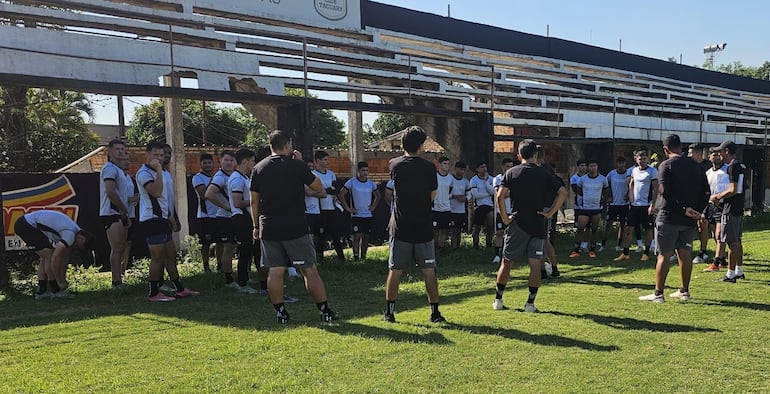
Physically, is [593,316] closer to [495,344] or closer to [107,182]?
[495,344]

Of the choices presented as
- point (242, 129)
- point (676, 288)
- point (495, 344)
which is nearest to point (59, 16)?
point (495, 344)

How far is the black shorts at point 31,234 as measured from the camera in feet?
21.5

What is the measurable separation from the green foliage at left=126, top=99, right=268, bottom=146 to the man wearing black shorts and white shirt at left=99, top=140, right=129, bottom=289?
2938 cm

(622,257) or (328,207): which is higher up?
(328,207)

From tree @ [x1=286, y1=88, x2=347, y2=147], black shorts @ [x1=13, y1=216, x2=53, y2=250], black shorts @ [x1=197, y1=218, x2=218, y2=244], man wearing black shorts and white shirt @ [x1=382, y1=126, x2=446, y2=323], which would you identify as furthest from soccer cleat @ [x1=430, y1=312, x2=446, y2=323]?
tree @ [x1=286, y1=88, x2=347, y2=147]

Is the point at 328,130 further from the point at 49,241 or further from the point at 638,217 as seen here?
the point at 49,241

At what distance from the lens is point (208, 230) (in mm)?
7547

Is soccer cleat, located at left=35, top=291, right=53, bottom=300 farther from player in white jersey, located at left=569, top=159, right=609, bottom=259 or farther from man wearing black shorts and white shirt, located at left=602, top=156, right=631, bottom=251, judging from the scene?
man wearing black shorts and white shirt, located at left=602, top=156, right=631, bottom=251

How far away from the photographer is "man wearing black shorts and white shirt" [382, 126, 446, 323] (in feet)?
16.7

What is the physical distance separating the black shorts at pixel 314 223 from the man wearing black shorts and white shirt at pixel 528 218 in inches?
139

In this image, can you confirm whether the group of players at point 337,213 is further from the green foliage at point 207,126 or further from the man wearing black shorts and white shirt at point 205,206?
the green foliage at point 207,126

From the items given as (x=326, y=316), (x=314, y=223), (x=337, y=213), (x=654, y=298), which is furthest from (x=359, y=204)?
(x=654, y=298)

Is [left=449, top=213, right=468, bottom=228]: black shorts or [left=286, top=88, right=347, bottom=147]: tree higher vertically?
[left=286, top=88, right=347, bottom=147]: tree

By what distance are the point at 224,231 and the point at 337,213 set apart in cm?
237
